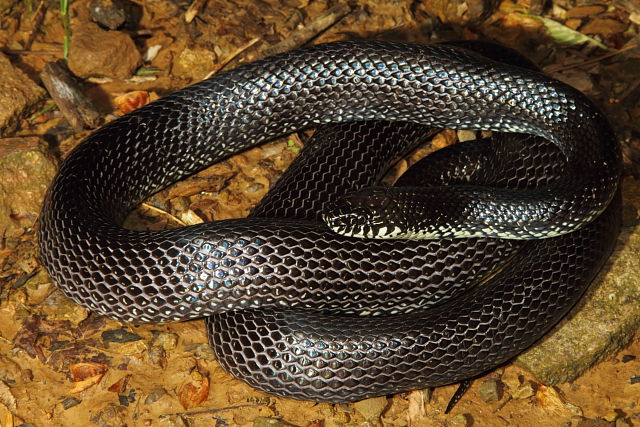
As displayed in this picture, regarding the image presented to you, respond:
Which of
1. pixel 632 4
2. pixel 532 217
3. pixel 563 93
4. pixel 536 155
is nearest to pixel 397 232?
pixel 532 217

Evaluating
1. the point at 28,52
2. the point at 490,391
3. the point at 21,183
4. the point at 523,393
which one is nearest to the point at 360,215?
the point at 490,391

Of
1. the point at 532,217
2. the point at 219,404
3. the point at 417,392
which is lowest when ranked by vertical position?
the point at 219,404

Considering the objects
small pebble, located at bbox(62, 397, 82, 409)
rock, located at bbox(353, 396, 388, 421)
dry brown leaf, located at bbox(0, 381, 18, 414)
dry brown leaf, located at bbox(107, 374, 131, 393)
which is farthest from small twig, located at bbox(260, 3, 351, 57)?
dry brown leaf, located at bbox(0, 381, 18, 414)

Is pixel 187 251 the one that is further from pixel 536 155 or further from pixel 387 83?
pixel 536 155

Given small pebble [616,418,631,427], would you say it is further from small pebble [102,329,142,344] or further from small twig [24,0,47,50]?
small twig [24,0,47,50]

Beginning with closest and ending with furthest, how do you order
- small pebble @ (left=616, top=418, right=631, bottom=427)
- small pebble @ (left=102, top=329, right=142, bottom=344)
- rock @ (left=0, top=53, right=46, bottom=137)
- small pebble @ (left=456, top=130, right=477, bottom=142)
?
small pebble @ (left=616, top=418, right=631, bottom=427) < small pebble @ (left=102, top=329, right=142, bottom=344) < rock @ (left=0, top=53, right=46, bottom=137) < small pebble @ (left=456, top=130, right=477, bottom=142)

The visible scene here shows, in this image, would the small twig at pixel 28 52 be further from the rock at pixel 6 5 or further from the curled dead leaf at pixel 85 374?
the curled dead leaf at pixel 85 374

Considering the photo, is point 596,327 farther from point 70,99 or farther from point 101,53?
point 101,53
